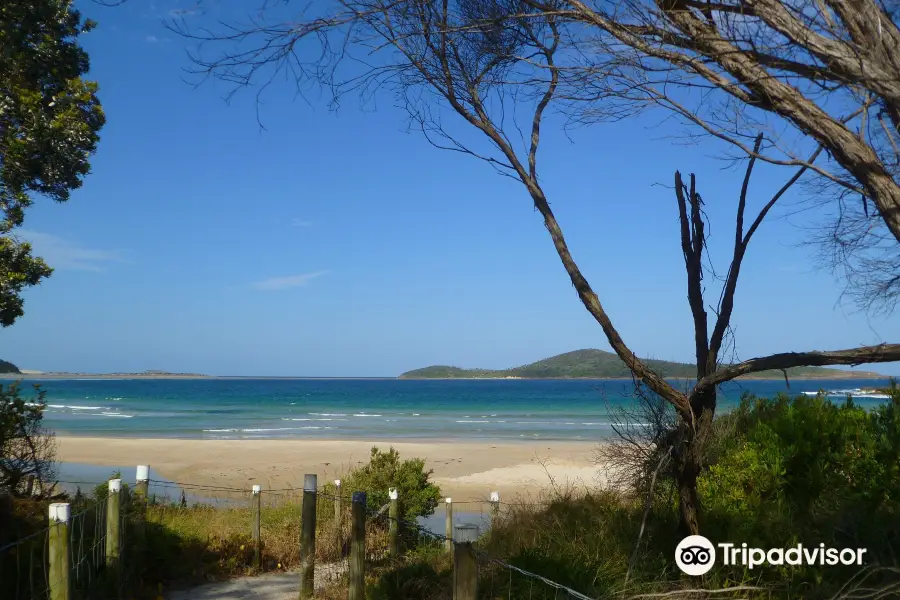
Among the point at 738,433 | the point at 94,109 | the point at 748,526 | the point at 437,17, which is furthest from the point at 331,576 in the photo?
the point at 94,109

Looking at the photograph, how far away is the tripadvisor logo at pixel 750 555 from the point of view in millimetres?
5527

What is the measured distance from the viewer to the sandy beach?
73.2 feet

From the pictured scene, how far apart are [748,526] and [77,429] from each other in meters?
42.1

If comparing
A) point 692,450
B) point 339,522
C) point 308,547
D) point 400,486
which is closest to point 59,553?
point 308,547

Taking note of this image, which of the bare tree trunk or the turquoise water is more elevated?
the bare tree trunk

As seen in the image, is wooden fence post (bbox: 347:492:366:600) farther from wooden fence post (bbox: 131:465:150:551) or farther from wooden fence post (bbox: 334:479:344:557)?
wooden fence post (bbox: 334:479:344:557)

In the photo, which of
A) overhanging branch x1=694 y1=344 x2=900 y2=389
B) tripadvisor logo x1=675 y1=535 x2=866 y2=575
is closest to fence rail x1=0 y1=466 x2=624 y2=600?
tripadvisor logo x1=675 y1=535 x2=866 y2=575

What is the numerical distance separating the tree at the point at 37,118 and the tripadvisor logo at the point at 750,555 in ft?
27.6

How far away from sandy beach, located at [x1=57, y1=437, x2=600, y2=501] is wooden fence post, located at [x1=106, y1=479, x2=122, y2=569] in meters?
12.4

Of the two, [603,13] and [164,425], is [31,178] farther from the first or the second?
[164,425]

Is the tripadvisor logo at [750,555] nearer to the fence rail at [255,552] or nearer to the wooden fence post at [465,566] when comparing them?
the fence rail at [255,552]

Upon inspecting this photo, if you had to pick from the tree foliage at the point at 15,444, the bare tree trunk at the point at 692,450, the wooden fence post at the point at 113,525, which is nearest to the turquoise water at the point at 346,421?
the bare tree trunk at the point at 692,450

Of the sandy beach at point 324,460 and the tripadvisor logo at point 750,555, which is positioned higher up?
the tripadvisor logo at point 750,555

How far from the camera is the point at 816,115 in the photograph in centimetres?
358
